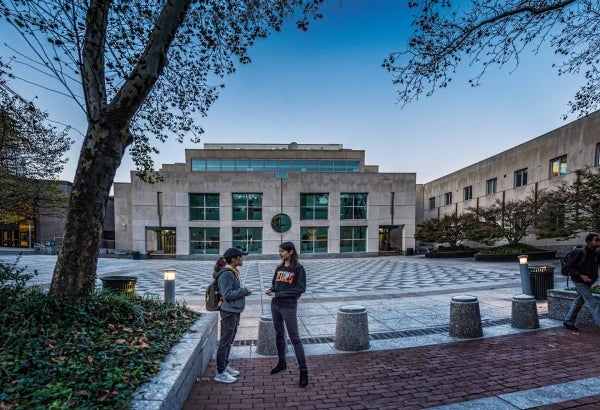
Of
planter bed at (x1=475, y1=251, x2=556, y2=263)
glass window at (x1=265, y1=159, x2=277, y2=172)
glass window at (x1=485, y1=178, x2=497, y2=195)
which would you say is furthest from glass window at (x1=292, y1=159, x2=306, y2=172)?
planter bed at (x1=475, y1=251, x2=556, y2=263)

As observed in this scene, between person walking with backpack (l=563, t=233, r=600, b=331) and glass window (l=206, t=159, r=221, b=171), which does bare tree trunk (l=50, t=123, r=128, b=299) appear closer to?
person walking with backpack (l=563, t=233, r=600, b=331)

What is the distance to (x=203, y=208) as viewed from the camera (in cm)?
3003

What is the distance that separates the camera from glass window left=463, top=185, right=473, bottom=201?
1453 inches

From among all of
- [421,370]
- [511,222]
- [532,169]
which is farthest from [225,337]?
[532,169]

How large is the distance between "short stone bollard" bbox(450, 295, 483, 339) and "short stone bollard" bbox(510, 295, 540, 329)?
112 cm

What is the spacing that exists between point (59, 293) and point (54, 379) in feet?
8.02

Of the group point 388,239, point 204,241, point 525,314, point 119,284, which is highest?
point 119,284

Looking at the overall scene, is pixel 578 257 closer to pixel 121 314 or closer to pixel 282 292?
pixel 282 292

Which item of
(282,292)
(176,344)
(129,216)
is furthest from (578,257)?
(129,216)

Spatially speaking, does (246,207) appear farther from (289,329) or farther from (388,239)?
(289,329)

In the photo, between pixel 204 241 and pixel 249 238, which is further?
pixel 249 238

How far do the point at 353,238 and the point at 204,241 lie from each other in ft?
47.4

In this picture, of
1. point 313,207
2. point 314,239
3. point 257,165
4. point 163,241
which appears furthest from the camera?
point 257,165

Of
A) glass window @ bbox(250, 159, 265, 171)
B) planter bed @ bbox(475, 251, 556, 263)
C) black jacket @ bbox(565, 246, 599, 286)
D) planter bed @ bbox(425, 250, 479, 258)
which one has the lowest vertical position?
planter bed @ bbox(425, 250, 479, 258)
